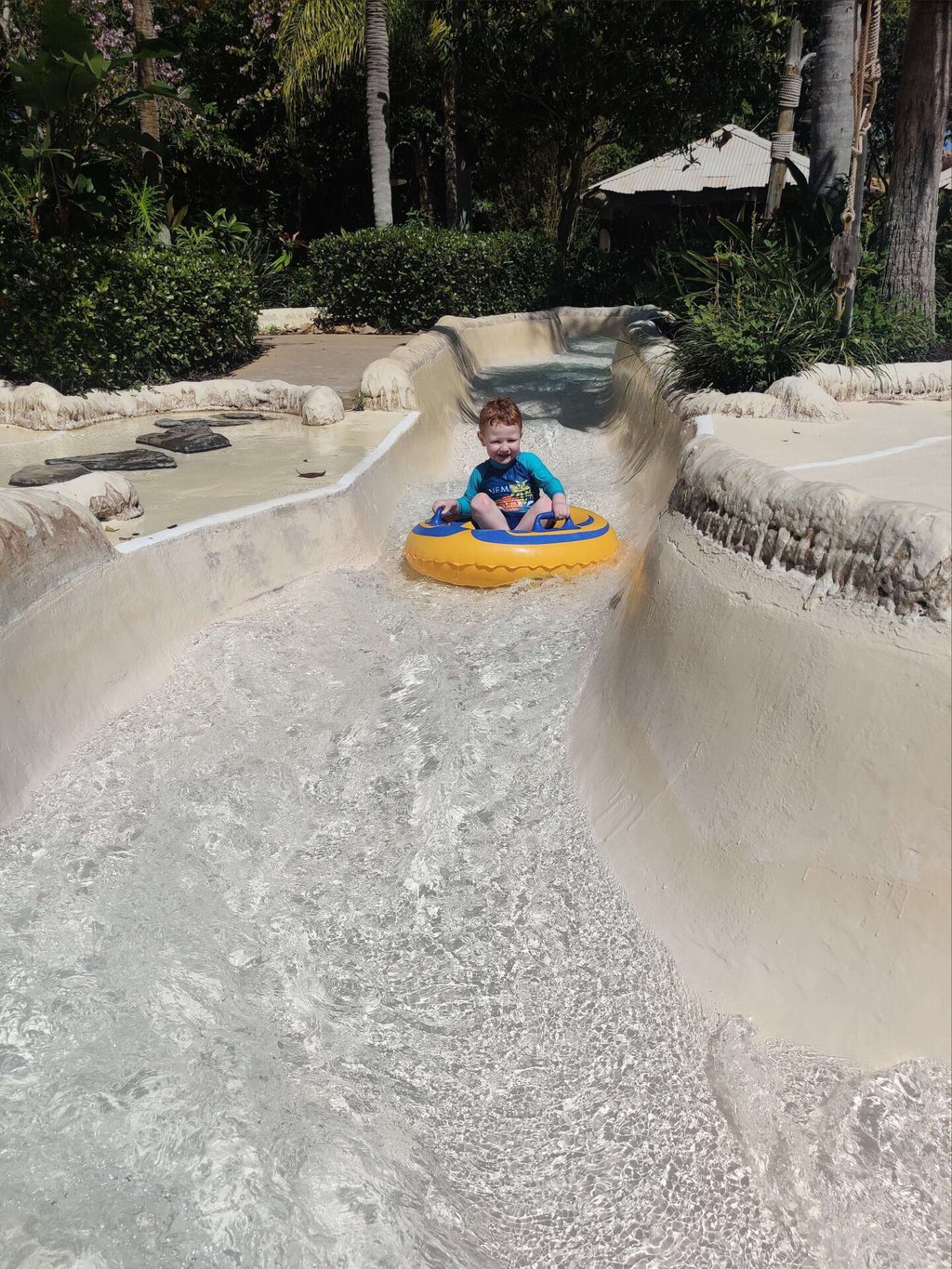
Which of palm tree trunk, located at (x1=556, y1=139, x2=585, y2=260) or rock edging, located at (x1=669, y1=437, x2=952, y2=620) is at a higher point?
palm tree trunk, located at (x1=556, y1=139, x2=585, y2=260)

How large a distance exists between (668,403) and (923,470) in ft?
14.9

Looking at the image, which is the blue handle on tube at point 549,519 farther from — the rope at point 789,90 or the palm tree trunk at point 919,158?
the rope at point 789,90

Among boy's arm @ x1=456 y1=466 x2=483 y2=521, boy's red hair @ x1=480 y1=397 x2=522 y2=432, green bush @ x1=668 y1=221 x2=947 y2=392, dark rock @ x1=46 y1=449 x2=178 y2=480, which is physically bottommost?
boy's arm @ x1=456 y1=466 x2=483 y2=521

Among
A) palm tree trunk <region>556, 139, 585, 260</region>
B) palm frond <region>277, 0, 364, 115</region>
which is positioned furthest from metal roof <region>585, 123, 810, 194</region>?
palm frond <region>277, 0, 364, 115</region>

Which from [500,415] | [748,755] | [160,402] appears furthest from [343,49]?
[748,755]

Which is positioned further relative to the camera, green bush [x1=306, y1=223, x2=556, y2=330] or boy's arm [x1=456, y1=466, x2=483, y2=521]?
green bush [x1=306, y1=223, x2=556, y2=330]

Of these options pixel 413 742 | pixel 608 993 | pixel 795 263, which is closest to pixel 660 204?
pixel 795 263

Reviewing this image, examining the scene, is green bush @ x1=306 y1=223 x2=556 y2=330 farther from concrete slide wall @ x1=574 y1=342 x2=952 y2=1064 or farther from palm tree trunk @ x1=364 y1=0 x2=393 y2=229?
concrete slide wall @ x1=574 y1=342 x2=952 y2=1064

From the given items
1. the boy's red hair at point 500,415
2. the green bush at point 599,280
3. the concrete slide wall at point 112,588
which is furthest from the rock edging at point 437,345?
the boy's red hair at point 500,415

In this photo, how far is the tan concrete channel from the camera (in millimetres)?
2473

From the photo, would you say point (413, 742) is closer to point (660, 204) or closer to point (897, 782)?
point (897, 782)

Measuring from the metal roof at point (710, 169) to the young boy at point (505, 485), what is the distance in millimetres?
15867

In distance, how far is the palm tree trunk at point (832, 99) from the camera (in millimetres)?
8688

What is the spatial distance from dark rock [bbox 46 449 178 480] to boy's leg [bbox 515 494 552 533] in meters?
2.96
